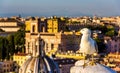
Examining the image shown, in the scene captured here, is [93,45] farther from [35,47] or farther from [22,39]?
[22,39]

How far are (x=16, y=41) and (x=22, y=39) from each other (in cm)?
58

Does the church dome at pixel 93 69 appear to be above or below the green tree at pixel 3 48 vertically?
above

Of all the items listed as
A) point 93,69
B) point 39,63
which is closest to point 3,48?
point 39,63

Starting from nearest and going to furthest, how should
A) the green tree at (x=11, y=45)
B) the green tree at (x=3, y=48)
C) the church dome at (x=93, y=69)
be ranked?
the church dome at (x=93, y=69) < the green tree at (x=3, y=48) < the green tree at (x=11, y=45)

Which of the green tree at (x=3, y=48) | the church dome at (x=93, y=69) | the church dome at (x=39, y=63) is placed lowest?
the green tree at (x=3, y=48)

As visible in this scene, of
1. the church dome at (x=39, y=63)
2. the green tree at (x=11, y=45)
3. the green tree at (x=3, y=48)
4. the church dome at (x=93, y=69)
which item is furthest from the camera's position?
the green tree at (x=11, y=45)

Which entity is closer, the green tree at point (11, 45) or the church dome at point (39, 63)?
the church dome at point (39, 63)

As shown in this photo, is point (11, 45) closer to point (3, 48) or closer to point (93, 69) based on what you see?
point (3, 48)

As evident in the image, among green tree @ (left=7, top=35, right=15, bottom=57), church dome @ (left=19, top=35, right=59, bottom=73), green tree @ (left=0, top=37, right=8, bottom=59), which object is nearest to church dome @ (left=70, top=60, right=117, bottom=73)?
church dome @ (left=19, top=35, right=59, bottom=73)

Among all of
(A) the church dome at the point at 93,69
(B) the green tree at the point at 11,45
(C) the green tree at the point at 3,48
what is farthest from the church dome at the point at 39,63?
(B) the green tree at the point at 11,45

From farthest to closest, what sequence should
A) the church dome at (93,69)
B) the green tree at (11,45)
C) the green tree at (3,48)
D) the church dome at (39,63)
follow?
the green tree at (11,45)
the green tree at (3,48)
the church dome at (39,63)
the church dome at (93,69)

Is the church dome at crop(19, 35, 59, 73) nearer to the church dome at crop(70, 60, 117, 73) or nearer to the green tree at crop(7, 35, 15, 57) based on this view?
the church dome at crop(70, 60, 117, 73)

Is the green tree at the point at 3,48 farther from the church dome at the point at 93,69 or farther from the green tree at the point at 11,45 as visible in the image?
the church dome at the point at 93,69

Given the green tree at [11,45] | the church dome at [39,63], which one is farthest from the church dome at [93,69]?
the green tree at [11,45]
